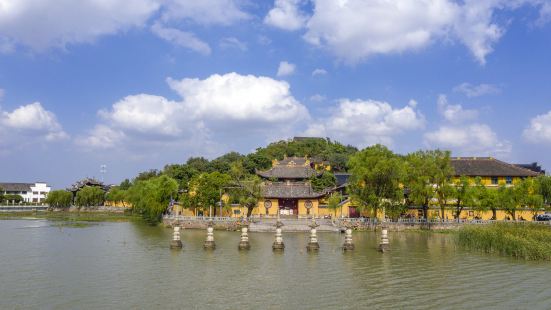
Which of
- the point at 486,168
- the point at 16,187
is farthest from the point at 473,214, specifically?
the point at 16,187

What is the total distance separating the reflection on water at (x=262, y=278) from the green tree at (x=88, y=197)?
52325mm

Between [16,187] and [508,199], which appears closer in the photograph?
[508,199]

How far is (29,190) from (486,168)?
108276 mm

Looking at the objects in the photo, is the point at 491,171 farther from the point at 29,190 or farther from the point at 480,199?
the point at 29,190

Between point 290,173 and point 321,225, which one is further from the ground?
point 290,173

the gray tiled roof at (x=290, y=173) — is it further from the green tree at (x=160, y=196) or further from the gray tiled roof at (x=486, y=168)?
the gray tiled roof at (x=486, y=168)

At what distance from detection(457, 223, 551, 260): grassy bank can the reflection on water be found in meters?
1.04

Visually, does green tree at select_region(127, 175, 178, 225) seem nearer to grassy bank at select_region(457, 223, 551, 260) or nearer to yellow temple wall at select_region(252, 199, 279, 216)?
yellow temple wall at select_region(252, 199, 279, 216)

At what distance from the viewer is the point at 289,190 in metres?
60.6

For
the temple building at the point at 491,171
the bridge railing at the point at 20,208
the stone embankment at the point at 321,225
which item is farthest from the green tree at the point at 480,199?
the bridge railing at the point at 20,208

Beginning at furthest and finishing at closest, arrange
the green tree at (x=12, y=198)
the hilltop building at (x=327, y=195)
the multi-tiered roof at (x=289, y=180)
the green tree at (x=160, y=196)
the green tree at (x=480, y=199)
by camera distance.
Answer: the green tree at (x=12, y=198) < the multi-tiered roof at (x=289, y=180) < the green tree at (x=160, y=196) < the hilltop building at (x=327, y=195) < the green tree at (x=480, y=199)

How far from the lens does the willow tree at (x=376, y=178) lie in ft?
152

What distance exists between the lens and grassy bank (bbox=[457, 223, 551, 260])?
25.5 m

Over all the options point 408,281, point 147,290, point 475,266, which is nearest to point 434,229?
point 475,266
